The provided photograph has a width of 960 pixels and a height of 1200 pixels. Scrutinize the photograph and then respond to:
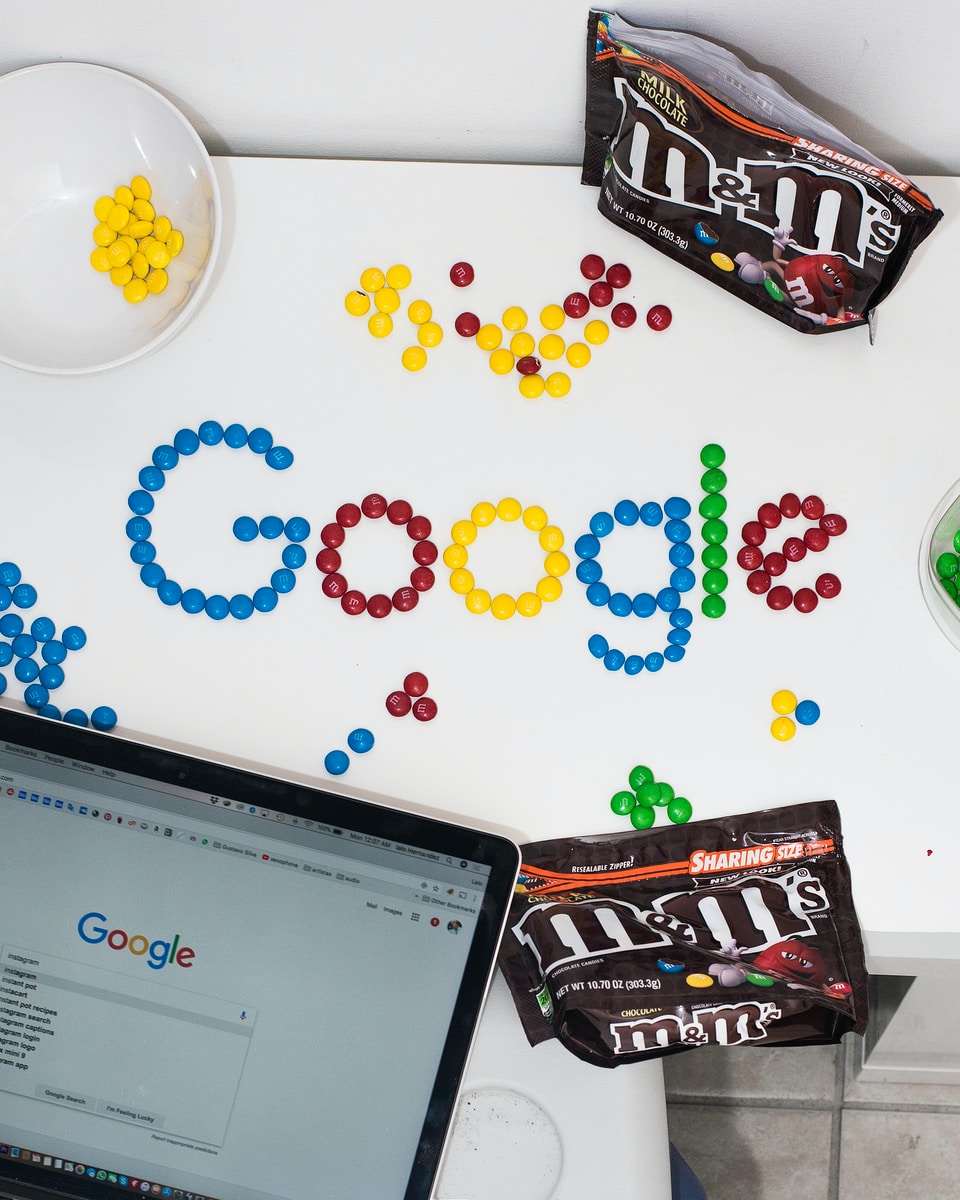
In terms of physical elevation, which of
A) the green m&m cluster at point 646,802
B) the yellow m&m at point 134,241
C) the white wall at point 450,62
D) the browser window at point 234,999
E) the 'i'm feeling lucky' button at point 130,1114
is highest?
the white wall at point 450,62

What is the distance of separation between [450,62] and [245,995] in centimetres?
72

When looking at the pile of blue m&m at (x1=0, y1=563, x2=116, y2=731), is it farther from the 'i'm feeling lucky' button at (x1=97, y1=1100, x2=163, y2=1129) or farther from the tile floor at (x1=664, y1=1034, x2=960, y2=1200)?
the tile floor at (x1=664, y1=1034, x2=960, y2=1200)

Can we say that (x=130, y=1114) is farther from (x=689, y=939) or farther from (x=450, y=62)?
(x=450, y=62)

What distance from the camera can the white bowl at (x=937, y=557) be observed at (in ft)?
2.66

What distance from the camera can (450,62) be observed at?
33.8 inches

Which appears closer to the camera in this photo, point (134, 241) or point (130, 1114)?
point (130, 1114)

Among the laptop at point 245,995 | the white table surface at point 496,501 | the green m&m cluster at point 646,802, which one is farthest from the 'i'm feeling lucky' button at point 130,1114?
the green m&m cluster at point 646,802

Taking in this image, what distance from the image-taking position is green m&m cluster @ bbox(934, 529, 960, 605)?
831 mm

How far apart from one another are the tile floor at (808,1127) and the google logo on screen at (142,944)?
2.72 ft

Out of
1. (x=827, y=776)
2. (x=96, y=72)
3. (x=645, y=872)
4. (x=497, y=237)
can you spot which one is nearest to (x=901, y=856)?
(x=827, y=776)

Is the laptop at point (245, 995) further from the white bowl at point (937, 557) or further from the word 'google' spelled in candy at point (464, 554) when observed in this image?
the white bowl at point (937, 557)

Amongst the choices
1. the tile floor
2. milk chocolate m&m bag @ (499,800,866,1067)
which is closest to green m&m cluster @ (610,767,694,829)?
milk chocolate m&m bag @ (499,800,866,1067)

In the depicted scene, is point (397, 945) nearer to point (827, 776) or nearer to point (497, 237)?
point (827, 776)

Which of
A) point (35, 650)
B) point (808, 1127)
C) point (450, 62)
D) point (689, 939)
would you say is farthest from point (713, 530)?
point (808, 1127)
